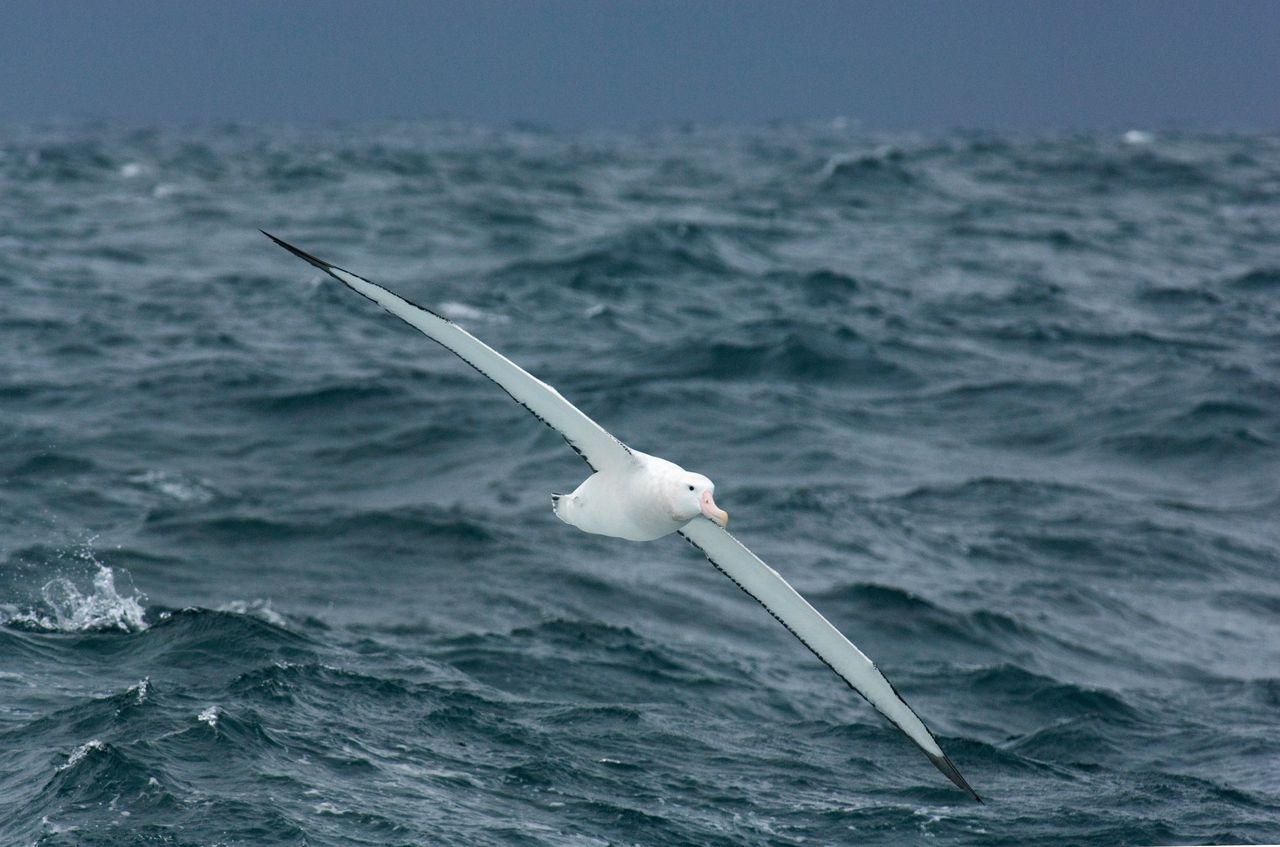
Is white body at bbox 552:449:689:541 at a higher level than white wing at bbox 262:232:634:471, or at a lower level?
lower

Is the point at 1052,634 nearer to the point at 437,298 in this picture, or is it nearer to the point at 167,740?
the point at 167,740

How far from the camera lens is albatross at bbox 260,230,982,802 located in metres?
9.35

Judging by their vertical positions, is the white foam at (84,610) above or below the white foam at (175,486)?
above

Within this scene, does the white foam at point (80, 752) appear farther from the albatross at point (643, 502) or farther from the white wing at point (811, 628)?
the white wing at point (811, 628)

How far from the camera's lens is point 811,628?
1114 cm

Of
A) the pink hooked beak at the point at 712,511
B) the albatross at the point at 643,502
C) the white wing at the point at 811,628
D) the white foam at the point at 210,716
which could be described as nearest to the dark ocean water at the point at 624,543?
the white foam at the point at 210,716

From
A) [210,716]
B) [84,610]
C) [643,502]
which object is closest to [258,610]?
[84,610]

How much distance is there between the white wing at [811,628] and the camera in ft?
36.1

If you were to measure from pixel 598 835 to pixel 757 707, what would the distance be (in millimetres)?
3904

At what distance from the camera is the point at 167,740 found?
1120 centimetres

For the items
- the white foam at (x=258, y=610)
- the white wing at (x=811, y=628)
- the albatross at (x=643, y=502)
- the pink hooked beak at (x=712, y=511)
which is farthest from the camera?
the white foam at (x=258, y=610)

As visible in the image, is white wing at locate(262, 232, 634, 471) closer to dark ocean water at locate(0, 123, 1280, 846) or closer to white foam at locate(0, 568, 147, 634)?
dark ocean water at locate(0, 123, 1280, 846)

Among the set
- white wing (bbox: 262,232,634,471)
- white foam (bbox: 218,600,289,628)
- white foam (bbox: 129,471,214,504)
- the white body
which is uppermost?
white wing (bbox: 262,232,634,471)

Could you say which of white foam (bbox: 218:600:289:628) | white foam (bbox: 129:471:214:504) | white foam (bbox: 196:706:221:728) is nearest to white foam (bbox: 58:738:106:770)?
white foam (bbox: 196:706:221:728)
